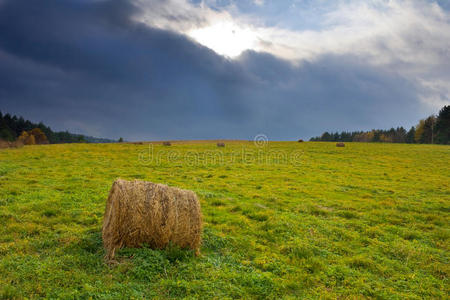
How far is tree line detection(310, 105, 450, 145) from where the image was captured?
80250 mm

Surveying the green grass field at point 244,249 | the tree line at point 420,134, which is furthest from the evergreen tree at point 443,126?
the green grass field at point 244,249

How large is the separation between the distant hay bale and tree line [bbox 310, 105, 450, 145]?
323 feet

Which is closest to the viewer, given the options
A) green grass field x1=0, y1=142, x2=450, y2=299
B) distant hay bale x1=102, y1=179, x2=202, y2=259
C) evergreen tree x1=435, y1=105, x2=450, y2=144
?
green grass field x1=0, y1=142, x2=450, y2=299

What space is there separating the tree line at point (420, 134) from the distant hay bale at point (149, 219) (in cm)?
9854

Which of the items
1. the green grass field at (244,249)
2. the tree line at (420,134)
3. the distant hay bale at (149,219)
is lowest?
the green grass field at (244,249)

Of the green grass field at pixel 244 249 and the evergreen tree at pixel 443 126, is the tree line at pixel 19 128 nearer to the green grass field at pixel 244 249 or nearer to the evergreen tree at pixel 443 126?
the green grass field at pixel 244 249

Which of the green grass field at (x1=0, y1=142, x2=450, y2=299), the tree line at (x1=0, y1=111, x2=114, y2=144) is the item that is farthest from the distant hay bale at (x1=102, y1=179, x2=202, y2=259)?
the tree line at (x1=0, y1=111, x2=114, y2=144)

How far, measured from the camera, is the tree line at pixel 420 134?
80.2 m

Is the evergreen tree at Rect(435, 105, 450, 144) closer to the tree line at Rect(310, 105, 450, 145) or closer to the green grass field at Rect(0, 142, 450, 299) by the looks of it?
the tree line at Rect(310, 105, 450, 145)

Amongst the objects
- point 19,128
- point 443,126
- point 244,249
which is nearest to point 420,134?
point 443,126

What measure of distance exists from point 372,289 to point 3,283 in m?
7.55

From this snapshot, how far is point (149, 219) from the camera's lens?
6320 mm

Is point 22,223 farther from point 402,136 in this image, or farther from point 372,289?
point 402,136

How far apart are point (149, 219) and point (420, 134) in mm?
107903
